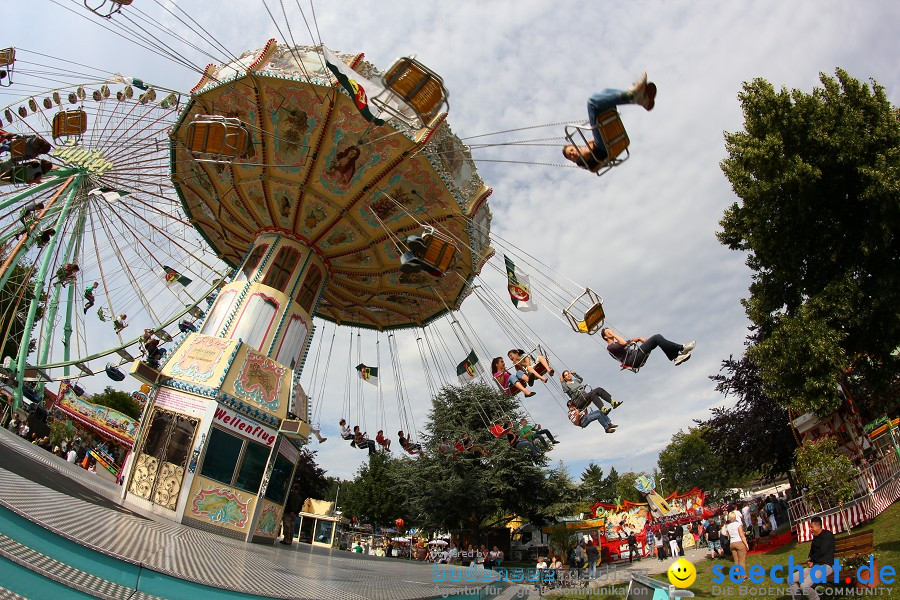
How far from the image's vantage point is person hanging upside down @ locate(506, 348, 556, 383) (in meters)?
13.4

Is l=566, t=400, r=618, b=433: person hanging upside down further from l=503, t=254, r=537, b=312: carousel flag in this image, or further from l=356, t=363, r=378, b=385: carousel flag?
l=356, t=363, r=378, b=385: carousel flag

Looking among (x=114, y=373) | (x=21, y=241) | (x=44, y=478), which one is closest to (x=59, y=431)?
(x=114, y=373)

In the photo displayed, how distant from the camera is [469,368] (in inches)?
713

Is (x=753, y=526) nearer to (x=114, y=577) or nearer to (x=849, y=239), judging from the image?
(x=849, y=239)

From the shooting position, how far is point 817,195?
14.6 m

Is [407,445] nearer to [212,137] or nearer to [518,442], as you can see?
Result: [518,442]

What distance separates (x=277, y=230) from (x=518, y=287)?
7867 millimetres

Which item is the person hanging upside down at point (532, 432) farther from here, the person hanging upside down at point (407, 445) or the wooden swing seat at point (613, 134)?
the wooden swing seat at point (613, 134)

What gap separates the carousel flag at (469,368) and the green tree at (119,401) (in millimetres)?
37910

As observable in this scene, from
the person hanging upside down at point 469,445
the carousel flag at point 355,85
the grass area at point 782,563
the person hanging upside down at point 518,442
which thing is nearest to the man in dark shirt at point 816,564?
the grass area at point 782,563

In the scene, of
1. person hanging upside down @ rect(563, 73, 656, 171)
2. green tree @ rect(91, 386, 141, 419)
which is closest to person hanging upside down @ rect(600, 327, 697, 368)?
person hanging upside down @ rect(563, 73, 656, 171)

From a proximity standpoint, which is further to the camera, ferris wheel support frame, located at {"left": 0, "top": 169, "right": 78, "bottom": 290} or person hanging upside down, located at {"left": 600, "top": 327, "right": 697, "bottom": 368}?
ferris wheel support frame, located at {"left": 0, "top": 169, "right": 78, "bottom": 290}

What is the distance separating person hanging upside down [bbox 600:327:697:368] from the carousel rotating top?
4.38m

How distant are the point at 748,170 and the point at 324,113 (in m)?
12.5
